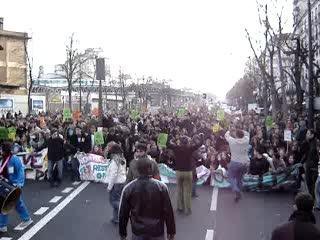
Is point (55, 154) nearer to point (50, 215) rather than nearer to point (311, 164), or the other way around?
point (50, 215)

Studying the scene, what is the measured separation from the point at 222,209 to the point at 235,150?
1413 mm

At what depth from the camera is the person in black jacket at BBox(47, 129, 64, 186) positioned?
51.9 feet

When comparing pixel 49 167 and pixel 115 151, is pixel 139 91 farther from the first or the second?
pixel 115 151

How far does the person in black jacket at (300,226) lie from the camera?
15.7 feet

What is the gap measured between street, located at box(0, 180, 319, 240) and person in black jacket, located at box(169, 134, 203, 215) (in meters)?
0.31

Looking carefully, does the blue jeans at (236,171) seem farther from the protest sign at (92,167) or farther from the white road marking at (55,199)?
the protest sign at (92,167)

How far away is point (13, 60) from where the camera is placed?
67.4 metres

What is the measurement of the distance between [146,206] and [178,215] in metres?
6.05

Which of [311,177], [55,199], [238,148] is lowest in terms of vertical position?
[55,199]

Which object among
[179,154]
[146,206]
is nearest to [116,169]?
[179,154]

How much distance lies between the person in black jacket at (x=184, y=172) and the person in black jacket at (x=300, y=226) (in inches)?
263

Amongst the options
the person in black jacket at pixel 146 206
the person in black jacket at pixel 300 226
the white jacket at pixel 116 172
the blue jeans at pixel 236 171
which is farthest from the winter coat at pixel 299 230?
the blue jeans at pixel 236 171

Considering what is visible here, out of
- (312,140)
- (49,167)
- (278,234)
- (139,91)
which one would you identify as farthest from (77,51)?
(278,234)

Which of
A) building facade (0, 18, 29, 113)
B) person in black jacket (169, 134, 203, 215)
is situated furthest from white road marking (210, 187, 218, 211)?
building facade (0, 18, 29, 113)
